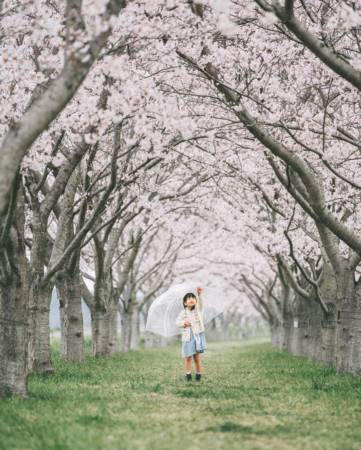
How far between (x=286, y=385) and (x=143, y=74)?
656 centimetres

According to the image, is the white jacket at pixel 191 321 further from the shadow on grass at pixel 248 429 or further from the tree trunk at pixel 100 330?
the tree trunk at pixel 100 330

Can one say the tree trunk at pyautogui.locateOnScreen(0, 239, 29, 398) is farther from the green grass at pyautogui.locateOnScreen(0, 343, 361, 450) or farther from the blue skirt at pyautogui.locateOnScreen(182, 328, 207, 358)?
the blue skirt at pyautogui.locateOnScreen(182, 328, 207, 358)

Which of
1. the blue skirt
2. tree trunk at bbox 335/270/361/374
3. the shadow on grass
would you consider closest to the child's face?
the blue skirt

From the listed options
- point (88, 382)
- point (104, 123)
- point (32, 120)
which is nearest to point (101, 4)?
point (32, 120)

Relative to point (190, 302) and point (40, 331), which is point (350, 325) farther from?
point (40, 331)

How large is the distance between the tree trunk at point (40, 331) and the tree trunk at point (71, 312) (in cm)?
403

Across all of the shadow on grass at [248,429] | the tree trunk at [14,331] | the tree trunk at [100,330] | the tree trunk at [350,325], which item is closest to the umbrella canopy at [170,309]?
the tree trunk at [100,330]

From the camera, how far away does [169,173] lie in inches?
806

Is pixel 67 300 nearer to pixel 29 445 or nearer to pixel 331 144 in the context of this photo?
pixel 331 144

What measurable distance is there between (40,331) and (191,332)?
323 cm

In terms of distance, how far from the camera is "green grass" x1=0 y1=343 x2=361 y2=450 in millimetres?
6910

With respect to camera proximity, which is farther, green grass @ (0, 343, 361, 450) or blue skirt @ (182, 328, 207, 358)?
blue skirt @ (182, 328, 207, 358)

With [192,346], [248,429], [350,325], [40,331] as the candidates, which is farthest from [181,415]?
[350,325]

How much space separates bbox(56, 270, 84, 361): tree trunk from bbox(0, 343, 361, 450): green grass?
4.96m
